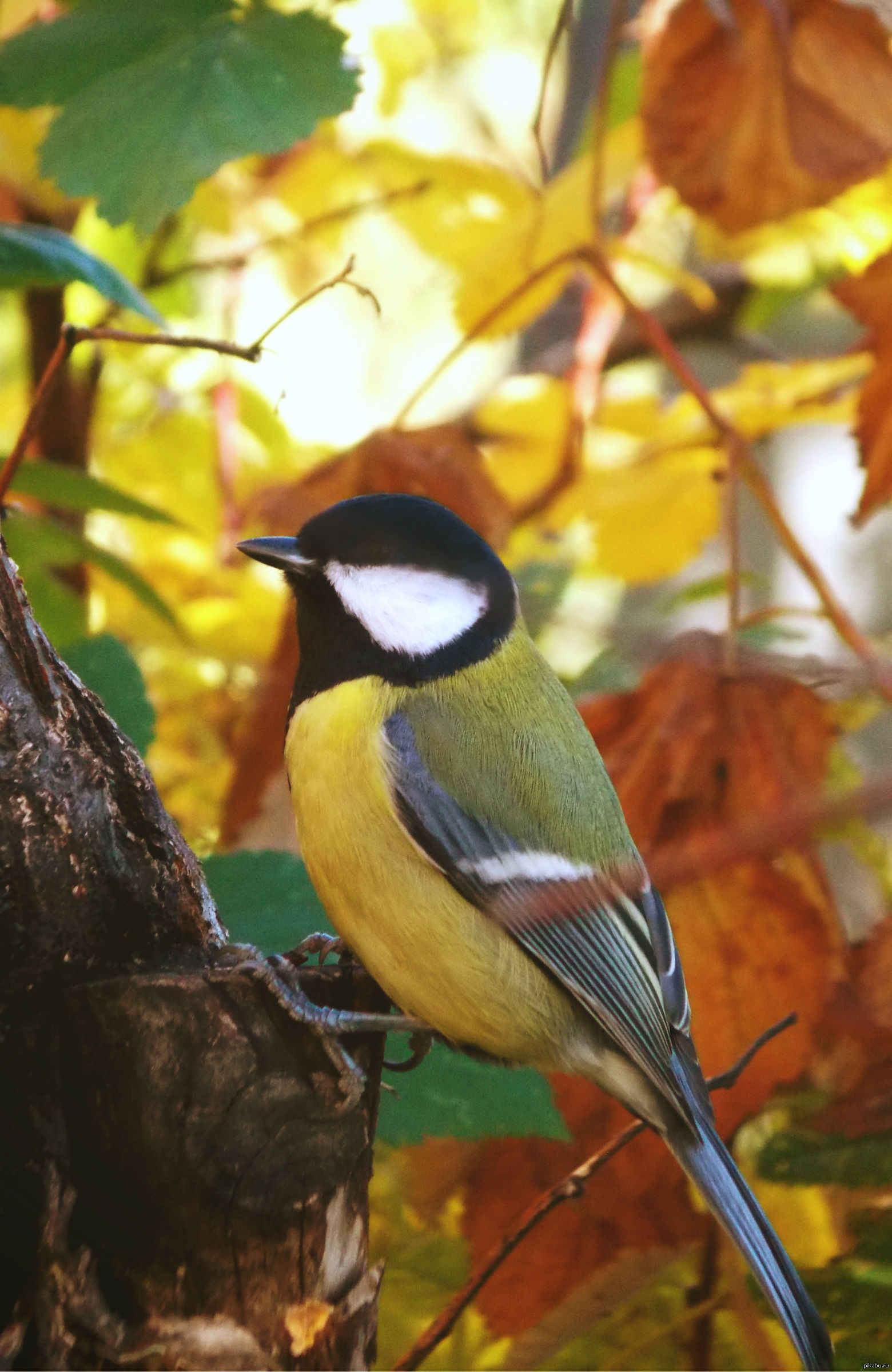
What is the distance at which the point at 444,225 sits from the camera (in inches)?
59.1

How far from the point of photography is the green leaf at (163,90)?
85 centimetres

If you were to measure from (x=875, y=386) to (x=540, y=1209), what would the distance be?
66 cm

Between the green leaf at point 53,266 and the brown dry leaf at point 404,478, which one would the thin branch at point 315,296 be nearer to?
the green leaf at point 53,266

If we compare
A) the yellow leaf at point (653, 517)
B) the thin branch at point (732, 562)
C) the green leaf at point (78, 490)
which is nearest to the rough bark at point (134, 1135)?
the green leaf at point (78, 490)

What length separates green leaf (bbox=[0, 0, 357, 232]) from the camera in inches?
33.5

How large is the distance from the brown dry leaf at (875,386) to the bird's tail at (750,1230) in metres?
0.48

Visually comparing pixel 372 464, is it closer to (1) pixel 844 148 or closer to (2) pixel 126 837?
(1) pixel 844 148

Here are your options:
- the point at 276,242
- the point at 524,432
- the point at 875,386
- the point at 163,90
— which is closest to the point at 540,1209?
the point at 875,386

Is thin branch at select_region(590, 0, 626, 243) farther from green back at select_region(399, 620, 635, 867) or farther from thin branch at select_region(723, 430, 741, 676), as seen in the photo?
green back at select_region(399, 620, 635, 867)

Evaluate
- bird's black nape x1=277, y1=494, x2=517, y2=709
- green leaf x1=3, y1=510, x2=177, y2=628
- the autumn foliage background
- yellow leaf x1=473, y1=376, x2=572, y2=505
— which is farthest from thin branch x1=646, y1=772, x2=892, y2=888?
yellow leaf x1=473, y1=376, x2=572, y2=505

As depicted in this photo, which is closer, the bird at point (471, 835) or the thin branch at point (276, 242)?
the bird at point (471, 835)

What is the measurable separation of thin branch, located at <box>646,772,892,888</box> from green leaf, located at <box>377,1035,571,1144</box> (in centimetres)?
52

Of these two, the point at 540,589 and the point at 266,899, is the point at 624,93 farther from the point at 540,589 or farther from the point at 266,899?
the point at 266,899

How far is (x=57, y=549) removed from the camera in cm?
98
